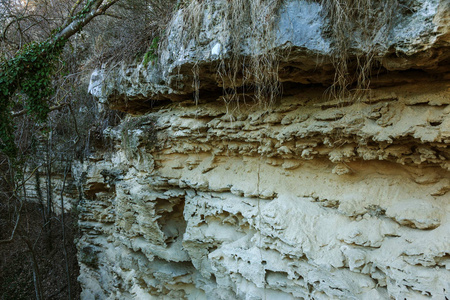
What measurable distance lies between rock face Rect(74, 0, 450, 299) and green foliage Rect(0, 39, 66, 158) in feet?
2.63

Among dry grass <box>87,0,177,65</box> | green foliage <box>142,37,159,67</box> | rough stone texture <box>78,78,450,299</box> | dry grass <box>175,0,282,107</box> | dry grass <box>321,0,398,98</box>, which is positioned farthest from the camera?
dry grass <box>87,0,177,65</box>

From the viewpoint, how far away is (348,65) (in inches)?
77.8

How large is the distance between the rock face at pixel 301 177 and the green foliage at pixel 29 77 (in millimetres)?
801

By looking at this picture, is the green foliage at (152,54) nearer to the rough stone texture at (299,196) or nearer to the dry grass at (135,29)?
the dry grass at (135,29)

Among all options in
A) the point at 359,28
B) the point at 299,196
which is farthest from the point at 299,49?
the point at 299,196

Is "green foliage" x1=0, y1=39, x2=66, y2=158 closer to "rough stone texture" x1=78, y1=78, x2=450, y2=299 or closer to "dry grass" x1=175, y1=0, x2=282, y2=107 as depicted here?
"rough stone texture" x1=78, y1=78, x2=450, y2=299

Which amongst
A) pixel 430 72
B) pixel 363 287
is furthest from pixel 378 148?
pixel 363 287

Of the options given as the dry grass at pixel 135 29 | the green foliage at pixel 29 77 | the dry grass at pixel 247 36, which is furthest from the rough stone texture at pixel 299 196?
the green foliage at pixel 29 77

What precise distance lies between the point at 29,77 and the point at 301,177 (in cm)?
431

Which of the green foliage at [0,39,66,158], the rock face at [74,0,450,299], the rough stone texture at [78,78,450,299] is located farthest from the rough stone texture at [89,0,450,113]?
the green foliage at [0,39,66,158]

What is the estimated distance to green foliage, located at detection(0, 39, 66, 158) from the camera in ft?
12.9

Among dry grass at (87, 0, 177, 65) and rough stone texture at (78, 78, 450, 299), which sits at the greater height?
dry grass at (87, 0, 177, 65)

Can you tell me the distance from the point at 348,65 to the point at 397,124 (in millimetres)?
545

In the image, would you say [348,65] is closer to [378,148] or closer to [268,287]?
[378,148]
